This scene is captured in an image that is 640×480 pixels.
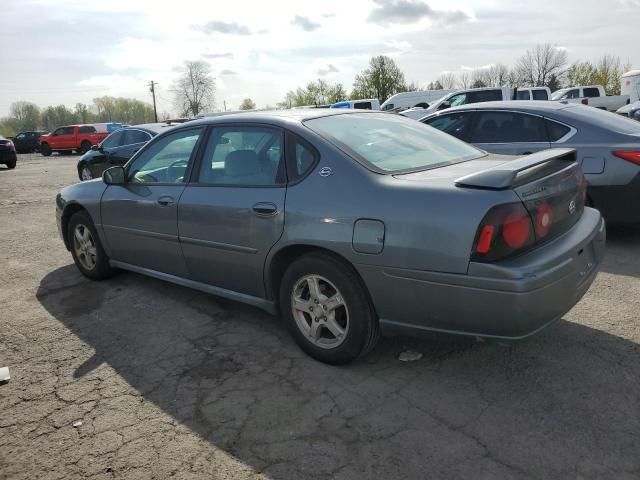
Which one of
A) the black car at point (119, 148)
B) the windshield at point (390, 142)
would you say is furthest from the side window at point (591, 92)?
the windshield at point (390, 142)

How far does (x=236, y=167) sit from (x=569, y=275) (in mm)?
2224

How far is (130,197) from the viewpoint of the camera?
445 centimetres

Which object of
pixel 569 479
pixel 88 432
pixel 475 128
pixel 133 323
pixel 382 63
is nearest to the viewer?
pixel 569 479

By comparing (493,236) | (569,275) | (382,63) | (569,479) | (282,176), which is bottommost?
(569,479)

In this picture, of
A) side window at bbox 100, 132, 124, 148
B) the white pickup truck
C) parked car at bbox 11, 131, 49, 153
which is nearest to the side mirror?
side window at bbox 100, 132, 124, 148

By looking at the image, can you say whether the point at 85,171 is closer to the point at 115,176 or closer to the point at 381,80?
the point at 115,176

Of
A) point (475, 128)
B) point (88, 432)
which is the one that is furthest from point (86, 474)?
point (475, 128)

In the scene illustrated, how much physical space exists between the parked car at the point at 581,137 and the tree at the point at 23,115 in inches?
4021

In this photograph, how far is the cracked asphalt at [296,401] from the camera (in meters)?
2.42

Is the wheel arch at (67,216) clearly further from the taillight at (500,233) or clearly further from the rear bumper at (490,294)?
the taillight at (500,233)

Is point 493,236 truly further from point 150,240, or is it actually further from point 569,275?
point 150,240

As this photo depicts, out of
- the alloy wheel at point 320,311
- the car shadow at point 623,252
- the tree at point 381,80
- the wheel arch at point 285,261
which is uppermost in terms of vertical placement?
the tree at point 381,80

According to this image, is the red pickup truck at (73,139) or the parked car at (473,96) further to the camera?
the red pickup truck at (73,139)

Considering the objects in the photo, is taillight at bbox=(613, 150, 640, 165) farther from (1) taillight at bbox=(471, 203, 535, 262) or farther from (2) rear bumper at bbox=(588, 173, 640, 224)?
(1) taillight at bbox=(471, 203, 535, 262)
